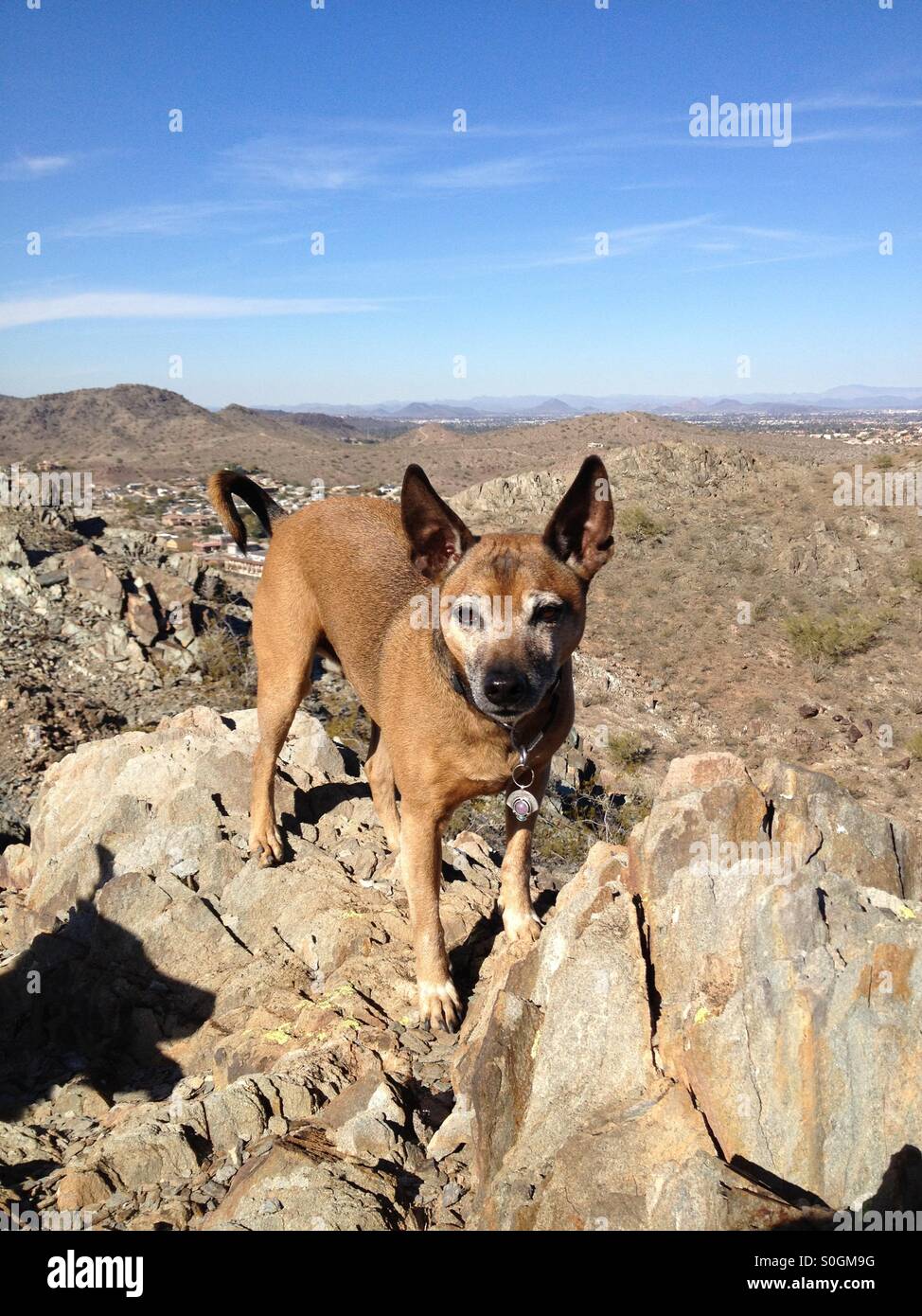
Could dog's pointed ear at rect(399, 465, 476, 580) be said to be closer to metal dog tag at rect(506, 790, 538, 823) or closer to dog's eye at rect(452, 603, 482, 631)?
dog's eye at rect(452, 603, 482, 631)

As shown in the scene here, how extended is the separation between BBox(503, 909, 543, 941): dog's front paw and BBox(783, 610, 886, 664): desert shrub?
15133mm

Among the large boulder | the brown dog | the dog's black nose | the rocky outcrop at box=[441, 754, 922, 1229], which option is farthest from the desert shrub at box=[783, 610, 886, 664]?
the dog's black nose

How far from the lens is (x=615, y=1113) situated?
323 cm

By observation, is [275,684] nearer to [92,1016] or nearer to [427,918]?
[427,918]

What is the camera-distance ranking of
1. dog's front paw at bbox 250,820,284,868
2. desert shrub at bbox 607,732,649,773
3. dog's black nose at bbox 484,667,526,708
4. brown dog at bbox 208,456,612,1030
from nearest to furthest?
dog's black nose at bbox 484,667,526,708 → brown dog at bbox 208,456,612,1030 → dog's front paw at bbox 250,820,284,868 → desert shrub at bbox 607,732,649,773

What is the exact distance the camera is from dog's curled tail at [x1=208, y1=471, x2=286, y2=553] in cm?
656

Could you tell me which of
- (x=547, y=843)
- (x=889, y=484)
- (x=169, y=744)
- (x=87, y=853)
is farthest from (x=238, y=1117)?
(x=889, y=484)

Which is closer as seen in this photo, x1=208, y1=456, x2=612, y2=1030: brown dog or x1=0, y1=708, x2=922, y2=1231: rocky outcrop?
x1=0, y1=708, x2=922, y2=1231: rocky outcrop

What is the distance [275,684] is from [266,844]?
1.15 meters

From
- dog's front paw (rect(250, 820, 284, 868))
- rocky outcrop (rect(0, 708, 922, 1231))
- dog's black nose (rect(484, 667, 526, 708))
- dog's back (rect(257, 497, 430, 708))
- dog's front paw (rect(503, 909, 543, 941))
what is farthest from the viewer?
dog's front paw (rect(250, 820, 284, 868))

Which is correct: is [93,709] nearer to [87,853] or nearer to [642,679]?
[87,853]

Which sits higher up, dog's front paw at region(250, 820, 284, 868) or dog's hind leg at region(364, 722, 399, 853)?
dog's hind leg at region(364, 722, 399, 853)

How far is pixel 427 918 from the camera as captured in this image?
15.6 feet

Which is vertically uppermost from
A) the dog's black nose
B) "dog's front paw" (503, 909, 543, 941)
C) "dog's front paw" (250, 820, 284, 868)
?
the dog's black nose
